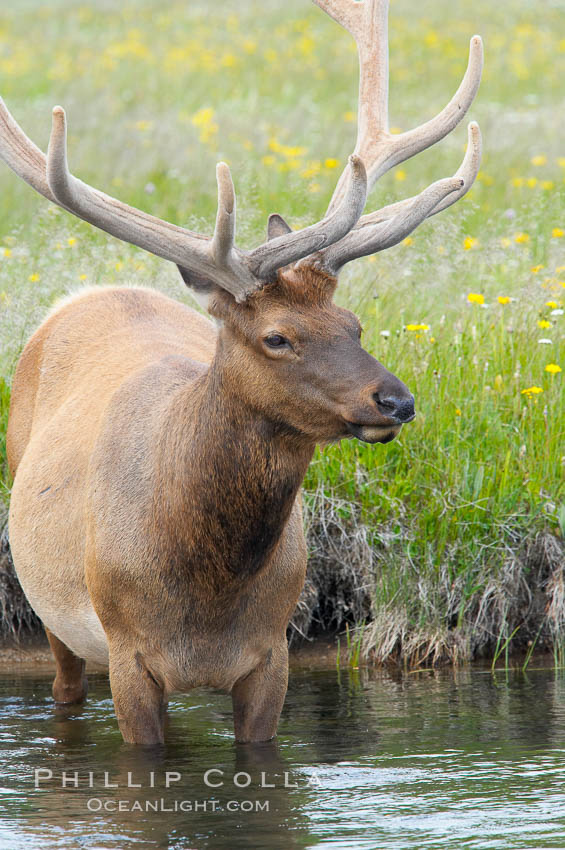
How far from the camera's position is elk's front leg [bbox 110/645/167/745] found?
4.57m

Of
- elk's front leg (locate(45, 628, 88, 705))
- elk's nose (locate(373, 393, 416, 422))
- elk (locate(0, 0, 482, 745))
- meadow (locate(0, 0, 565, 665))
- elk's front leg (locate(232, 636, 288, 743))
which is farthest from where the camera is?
meadow (locate(0, 0, 565, 665))

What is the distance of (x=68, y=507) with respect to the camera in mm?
5184

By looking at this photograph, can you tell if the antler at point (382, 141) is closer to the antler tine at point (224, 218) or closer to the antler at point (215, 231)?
the antler at point (215, 231)

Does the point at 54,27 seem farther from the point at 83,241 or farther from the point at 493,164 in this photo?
the point at 83,241

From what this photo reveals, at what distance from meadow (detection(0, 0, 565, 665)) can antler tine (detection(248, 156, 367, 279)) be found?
2.34 metres

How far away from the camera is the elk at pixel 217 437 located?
4.05 meters

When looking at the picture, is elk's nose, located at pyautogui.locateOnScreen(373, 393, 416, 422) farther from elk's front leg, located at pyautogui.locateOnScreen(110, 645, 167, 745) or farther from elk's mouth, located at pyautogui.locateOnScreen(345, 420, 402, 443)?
elk's front leg, located at pyautogui.locateOnScreen(110, 645, 167, 745)

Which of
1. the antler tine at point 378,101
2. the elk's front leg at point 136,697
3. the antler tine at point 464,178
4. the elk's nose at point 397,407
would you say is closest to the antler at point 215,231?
the antler tine at point 464,178

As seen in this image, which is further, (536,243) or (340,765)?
(536,243)

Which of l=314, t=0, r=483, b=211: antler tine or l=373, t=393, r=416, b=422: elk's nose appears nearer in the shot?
l=373, t=393, r=416, b=422: elk's nose

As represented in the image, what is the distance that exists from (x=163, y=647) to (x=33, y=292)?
3.73 metres

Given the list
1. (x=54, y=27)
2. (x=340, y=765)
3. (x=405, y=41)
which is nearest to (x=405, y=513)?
(x=340, y=765)

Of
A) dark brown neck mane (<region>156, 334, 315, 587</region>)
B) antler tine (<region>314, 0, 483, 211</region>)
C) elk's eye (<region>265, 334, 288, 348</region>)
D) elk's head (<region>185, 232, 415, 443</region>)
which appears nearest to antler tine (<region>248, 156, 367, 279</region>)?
elk's head (<region>185, 232, 415, 443</region>)

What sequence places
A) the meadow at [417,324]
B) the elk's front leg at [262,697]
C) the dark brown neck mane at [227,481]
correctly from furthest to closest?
the meadow at [417,324]
the elk's front leg at [262,697]
the dark brown neck mane at [227,481]
